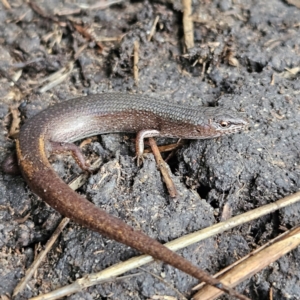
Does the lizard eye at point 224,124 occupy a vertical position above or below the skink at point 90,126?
above

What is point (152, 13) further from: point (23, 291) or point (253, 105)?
point (23, 291)

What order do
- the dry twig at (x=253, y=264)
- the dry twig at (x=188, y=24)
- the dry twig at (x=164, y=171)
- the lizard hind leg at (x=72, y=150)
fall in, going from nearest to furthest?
the dry twig at (x=253, y=264) → the dry twig at (x=164, y=171) → the lizard hind leg at (x=72, y=150) → the dry twig at (x=188, y=24)

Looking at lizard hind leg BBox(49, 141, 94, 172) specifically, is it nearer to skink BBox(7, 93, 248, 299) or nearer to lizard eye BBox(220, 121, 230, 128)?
skink BBox(7, 93, 248, 299)

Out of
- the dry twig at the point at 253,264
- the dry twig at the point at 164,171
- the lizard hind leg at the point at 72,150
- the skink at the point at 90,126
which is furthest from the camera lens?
the lizard hind leg at the point at 72,150

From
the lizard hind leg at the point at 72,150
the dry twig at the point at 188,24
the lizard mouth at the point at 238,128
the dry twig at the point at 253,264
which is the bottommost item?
Result: the lizard hind leg at the point at 72,150

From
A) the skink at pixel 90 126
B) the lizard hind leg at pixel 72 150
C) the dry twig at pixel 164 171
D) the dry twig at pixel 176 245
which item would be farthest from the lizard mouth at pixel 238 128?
the lizard hind leg at pixel 72 150

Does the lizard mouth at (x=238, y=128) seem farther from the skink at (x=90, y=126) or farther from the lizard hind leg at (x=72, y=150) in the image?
the lizard hind leg at (x=72, y=150)

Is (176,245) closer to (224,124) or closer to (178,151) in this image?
(178,151)

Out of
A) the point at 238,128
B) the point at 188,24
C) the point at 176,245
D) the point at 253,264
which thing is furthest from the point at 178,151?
the point at 188,24

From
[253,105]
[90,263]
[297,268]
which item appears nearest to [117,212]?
[90,263]
